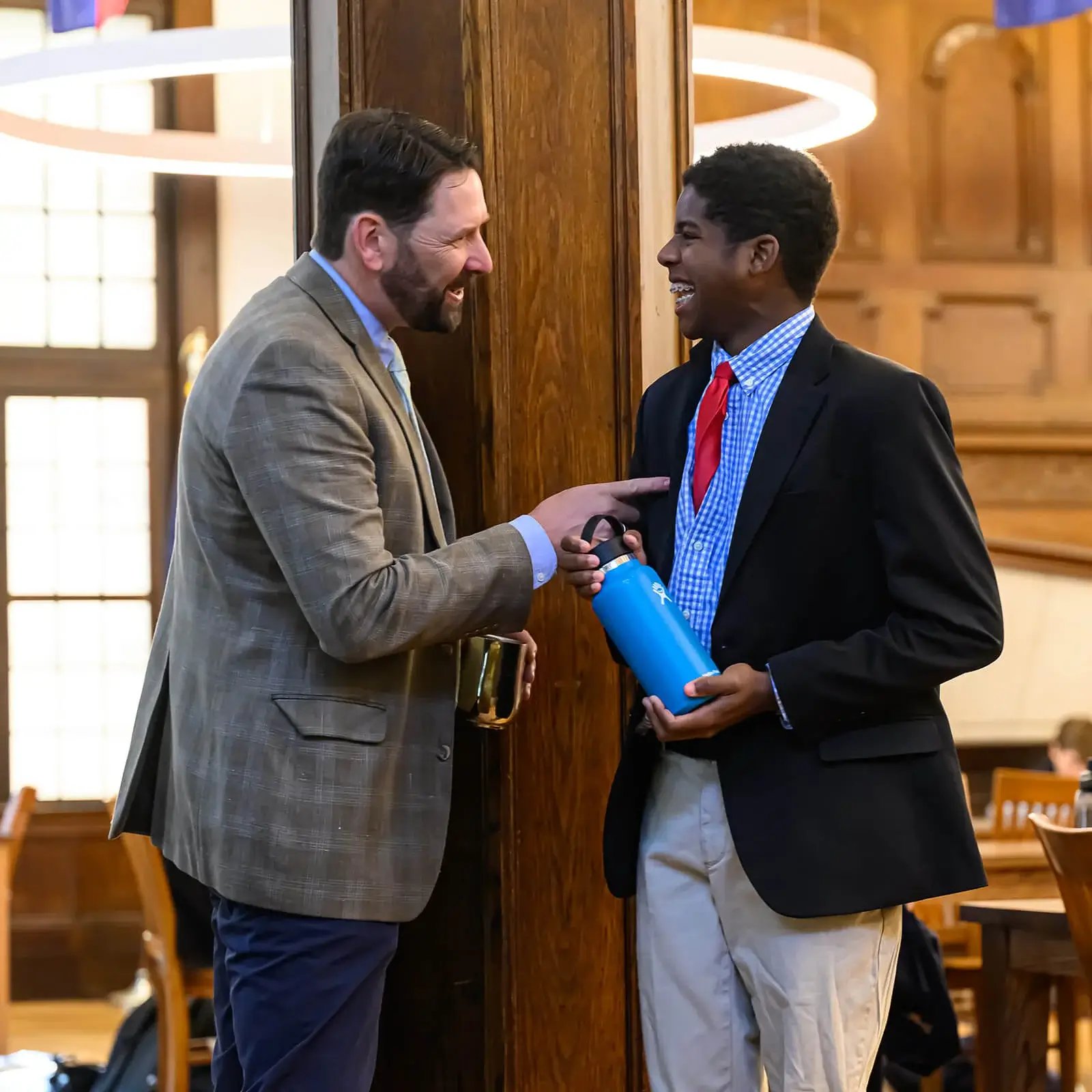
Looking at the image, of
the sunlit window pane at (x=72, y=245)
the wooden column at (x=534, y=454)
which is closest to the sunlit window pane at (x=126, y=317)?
the sunlit window pane at (x=72, y=245)

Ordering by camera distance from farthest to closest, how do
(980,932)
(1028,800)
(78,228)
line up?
(78,228), (1028,800), (980,932)

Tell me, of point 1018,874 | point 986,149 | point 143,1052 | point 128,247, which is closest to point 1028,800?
point 1018,874

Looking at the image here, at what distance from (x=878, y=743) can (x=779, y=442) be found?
0.36 metres

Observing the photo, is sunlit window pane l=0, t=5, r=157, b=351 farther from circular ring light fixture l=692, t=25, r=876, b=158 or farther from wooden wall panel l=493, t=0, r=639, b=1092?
wooden wall panel l=493, t=0, r=639, b=1092

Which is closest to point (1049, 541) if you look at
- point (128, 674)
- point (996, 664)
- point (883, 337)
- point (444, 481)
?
point (996, 664)

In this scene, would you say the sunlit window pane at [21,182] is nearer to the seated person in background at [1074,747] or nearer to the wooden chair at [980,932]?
the wooden chair at [980,932]

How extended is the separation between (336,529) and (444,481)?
436 mm

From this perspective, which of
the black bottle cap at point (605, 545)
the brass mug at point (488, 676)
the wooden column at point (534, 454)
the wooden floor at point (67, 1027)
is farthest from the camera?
the wooden floor at point (67, 1027)

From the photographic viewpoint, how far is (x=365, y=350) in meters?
2.03

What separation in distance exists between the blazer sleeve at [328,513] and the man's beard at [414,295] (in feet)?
0.68

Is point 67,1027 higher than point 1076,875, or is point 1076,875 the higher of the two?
point 1076,875

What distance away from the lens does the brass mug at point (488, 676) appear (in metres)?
2.20

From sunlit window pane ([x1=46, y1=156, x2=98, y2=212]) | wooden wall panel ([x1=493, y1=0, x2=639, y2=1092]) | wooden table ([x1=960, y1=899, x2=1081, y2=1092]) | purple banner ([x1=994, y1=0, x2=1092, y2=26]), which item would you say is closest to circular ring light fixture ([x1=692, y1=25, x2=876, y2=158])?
purple banner ([x1=994, y1=0, x2=1092, y2=26])

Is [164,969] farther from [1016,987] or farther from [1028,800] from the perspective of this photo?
[1028,800]
